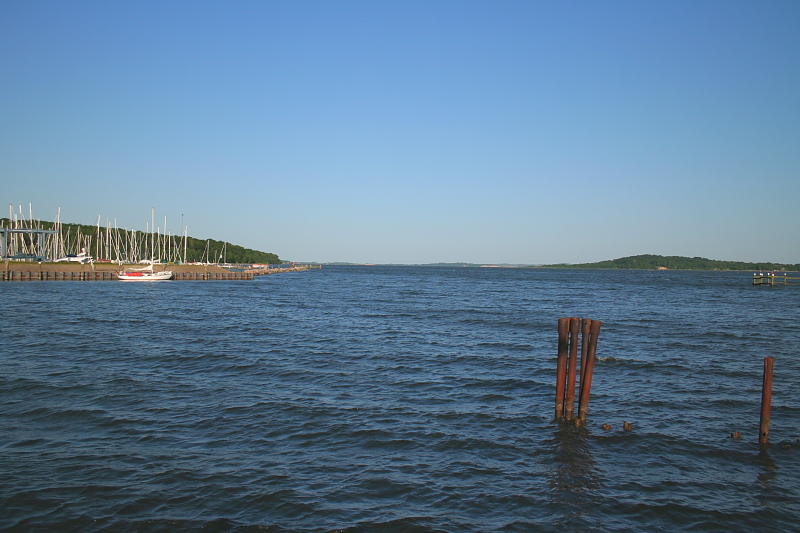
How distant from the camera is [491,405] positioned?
18250 mm

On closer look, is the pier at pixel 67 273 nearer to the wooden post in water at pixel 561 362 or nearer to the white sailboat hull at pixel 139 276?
the white sailboat hull at pixel 139 276

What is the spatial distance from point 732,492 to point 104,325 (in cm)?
3528

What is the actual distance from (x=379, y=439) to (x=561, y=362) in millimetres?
5750

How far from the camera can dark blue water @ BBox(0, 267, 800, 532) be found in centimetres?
1080

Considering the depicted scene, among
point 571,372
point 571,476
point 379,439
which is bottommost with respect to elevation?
point 571,476

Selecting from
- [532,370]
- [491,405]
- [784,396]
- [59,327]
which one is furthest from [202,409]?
[59,327]

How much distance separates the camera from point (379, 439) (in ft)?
48.1

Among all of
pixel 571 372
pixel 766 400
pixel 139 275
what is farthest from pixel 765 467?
pixel 139 275

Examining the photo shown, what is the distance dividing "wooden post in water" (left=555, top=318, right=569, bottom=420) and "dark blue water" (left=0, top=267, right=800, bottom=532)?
1.80 ft

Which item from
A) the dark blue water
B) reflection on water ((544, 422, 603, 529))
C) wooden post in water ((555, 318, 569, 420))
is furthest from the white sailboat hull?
reflection on water ((544, 422, 603, 529))

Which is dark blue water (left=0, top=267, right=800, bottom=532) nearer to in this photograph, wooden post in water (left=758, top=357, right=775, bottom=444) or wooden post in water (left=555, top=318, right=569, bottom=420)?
wooden post in water (left=758, top=357, right=775, bottom=444)

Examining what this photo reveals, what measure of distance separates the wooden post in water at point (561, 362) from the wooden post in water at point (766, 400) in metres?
4.93

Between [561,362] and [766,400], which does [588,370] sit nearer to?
[561,362]

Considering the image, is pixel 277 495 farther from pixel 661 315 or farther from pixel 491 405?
pixel 661 315
